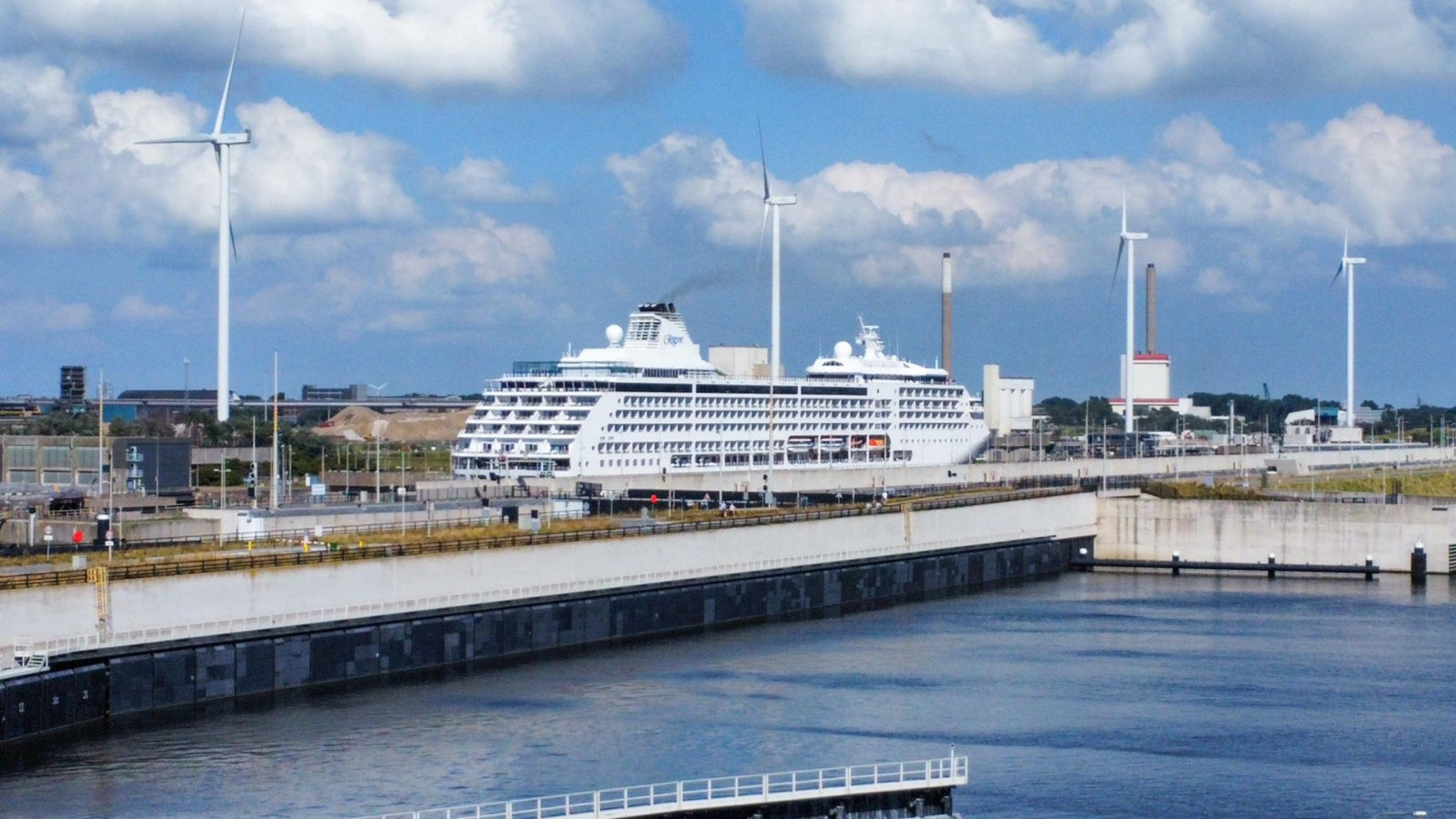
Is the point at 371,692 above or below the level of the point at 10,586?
below

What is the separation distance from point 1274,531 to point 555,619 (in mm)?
40936

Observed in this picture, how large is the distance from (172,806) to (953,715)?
19936 mm

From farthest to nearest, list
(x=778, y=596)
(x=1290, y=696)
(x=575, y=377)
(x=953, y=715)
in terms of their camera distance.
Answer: (x=575, y=377)
(x=778, y=596)
(x=1290, y=696)
(x=953, y=715)

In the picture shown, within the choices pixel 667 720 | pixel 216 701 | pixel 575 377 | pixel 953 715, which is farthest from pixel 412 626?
pixel 575 377

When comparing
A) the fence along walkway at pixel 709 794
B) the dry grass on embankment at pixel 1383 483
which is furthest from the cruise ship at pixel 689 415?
the fence along walkway at pixel 709 794

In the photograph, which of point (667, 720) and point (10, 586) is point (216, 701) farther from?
point (667, 720)

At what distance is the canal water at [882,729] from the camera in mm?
38875

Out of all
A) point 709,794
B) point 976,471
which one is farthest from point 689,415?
point 709,794

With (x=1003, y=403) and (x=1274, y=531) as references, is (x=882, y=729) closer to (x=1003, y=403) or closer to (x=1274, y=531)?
(x=1274, y=531)

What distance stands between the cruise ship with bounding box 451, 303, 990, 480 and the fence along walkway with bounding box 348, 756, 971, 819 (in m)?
64.0

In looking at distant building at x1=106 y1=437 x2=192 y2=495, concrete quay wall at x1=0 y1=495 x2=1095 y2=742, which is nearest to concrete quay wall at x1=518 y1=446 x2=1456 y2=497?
distant building at x1=106 y1=437 x2=192 y2=495

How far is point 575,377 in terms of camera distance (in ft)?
361

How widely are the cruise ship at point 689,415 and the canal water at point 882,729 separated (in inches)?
1715

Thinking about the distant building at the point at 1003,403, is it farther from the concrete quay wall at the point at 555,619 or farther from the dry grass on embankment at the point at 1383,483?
the concrete quay wall at the point at 555,619
